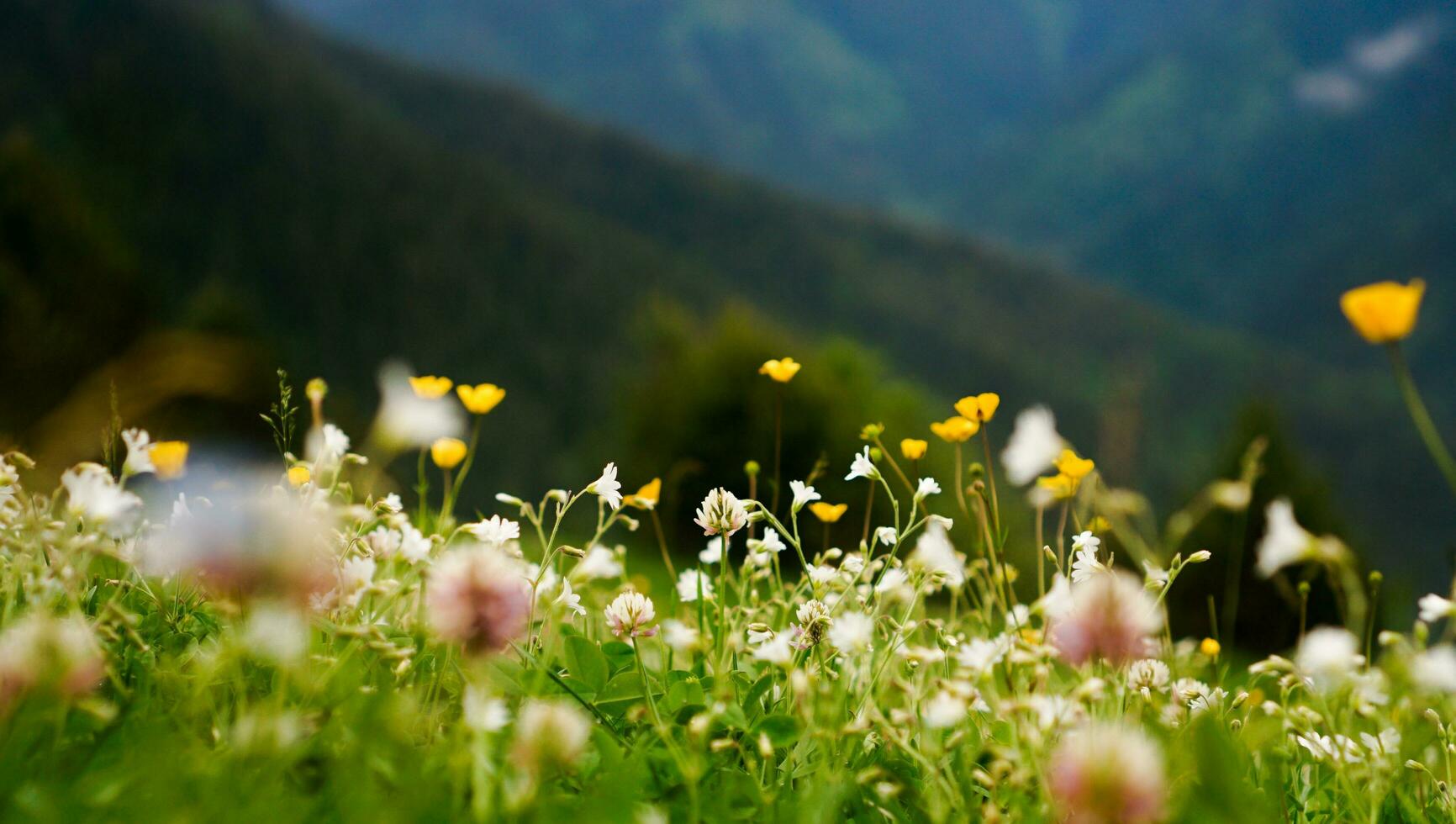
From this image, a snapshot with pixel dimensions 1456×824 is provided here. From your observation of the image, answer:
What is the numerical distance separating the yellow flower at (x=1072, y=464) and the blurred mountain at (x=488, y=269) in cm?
333

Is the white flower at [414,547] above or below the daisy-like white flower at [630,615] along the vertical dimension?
above

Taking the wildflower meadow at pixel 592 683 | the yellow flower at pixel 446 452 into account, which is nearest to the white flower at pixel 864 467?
the wildflower meadow at pixel 592 683

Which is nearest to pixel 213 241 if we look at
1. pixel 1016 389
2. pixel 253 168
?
pixel 253 168

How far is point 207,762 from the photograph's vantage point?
1172 mm

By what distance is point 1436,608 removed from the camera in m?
1.49

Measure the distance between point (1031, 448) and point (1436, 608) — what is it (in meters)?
0.75

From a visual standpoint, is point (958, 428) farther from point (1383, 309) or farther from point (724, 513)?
point (1383, 309)

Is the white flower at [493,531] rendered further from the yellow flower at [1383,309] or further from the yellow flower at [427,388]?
the yellow flower at [1383,309]

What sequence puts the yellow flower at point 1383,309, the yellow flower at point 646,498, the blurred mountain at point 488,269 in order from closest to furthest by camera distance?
1. the yellow flower at point 1383,309
2. the yellow flower at point 646,498
3. the blurred mountain at point 488,269

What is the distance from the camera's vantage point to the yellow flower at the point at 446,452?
1.65 m

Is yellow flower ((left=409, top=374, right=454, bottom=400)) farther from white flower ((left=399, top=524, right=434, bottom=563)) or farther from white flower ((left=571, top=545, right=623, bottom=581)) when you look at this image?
white flower ((left=571, top=545, right=623, bottom=581))

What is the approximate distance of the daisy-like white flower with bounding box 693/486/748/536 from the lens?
1652mm

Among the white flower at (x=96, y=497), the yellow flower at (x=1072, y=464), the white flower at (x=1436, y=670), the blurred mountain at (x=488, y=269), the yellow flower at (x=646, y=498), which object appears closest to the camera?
the white flower at (x=1436, y=670)

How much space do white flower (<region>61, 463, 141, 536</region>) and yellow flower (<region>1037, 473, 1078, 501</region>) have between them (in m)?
1.69
